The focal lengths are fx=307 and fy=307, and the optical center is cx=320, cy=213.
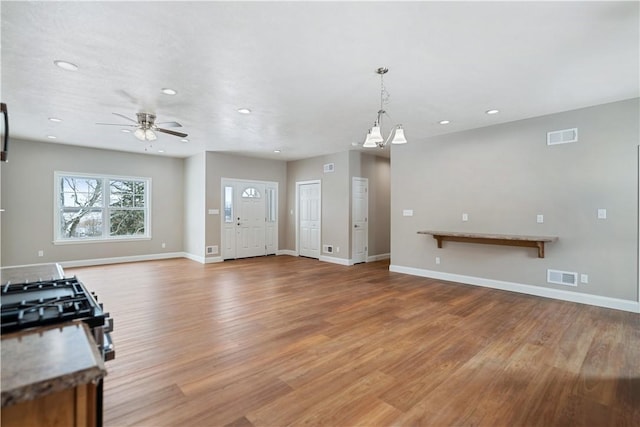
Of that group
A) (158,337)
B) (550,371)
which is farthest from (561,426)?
(158,337)

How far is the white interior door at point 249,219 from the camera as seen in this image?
25.8ft

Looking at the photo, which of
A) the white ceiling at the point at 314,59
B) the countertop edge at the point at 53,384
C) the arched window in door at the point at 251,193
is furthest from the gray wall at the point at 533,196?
the countertop edge at the point at 53,384

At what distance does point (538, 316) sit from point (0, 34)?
6.01m

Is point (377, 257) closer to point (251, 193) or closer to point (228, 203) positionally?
point (251, 193)

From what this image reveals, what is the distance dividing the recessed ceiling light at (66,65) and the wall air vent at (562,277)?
20.9ft

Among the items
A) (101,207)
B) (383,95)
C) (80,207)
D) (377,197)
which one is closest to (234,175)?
(101,207)

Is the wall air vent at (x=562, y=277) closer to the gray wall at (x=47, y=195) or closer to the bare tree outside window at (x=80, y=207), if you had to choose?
the gray wall at (x=47, y=195)

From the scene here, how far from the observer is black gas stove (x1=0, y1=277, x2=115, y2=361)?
41.8 inches

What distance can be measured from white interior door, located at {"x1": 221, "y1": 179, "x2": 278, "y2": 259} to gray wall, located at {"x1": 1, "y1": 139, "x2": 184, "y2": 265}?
1843 millimetres

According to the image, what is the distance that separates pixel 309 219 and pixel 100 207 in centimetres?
500

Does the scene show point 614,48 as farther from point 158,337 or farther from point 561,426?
point 158,337

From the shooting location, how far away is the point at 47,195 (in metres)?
6.50

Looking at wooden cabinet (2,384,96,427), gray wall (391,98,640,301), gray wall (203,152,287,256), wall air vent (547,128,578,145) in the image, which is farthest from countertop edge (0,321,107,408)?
gray wall (203,152,287,256)

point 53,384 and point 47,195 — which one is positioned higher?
point 47,195
